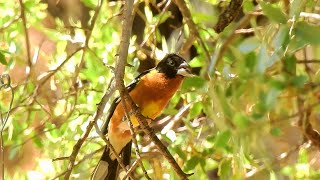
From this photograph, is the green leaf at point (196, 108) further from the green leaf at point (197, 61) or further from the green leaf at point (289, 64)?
the green leaf at point (289, 64)

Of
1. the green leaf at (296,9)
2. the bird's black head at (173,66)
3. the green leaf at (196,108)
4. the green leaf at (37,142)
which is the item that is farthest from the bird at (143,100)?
the green leaf at (296,9)

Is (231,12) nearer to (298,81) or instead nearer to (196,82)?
(196,82)

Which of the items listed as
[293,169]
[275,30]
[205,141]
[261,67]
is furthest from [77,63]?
[261,67]

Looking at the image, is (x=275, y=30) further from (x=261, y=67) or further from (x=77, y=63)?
(x=77, y=63)

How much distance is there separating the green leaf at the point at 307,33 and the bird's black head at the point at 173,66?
88cm

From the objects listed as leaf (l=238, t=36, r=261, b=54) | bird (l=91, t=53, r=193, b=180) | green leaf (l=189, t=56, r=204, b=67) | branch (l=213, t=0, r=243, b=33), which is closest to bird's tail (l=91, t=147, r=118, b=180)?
bird (l=91, t=53, r=193, b=180)

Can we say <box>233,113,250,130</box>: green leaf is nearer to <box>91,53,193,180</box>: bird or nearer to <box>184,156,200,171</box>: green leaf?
<box>184,156,200,171</box>: green leaf

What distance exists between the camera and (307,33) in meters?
0.69

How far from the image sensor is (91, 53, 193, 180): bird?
1.62 metres

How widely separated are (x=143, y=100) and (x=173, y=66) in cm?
12

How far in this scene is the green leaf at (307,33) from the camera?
2.18 ft

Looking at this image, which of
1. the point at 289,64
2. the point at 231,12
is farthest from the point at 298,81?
the point at 231,12

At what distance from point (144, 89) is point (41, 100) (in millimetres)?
433

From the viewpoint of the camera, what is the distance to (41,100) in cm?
197
